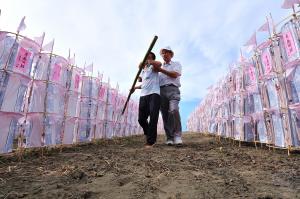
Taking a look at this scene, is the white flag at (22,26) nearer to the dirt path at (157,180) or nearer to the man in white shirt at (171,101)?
the dirt path at (157,180)

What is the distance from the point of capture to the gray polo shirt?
4766 millimetres

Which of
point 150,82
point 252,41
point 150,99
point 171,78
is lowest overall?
point 150,99

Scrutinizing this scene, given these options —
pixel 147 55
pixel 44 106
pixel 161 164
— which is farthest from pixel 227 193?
pixel 44 106

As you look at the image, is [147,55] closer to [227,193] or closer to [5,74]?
[5,74]

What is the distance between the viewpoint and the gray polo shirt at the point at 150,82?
477cm

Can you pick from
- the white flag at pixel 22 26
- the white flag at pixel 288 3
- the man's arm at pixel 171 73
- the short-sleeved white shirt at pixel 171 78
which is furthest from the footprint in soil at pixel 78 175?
the white flag at pixel 288 3

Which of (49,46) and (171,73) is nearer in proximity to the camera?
(49,46)

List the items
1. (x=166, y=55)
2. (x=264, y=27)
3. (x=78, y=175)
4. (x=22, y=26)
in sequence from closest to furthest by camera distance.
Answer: (x=78, y=175) → (x=22, y=26) → (x=264, y=27) → (x=166, y=55)

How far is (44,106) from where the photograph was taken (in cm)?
450

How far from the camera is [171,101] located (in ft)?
16.6

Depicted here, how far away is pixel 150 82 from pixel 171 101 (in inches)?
23.8

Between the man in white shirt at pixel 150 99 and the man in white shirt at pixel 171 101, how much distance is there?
0.26 meters

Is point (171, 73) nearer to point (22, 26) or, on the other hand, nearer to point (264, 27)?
point (264, 27)

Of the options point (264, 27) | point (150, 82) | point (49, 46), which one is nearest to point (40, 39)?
point (49, 46)
